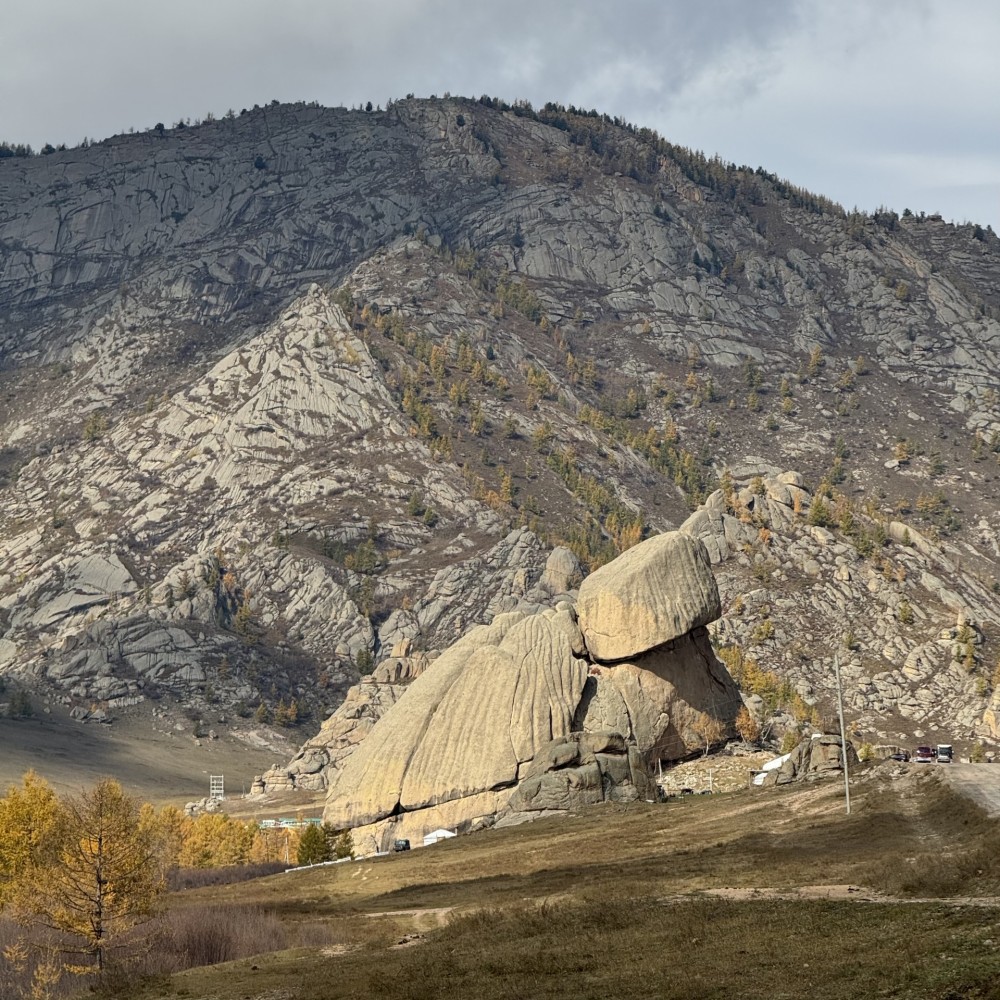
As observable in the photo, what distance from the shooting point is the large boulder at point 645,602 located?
12138cm

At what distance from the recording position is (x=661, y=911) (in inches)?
1986

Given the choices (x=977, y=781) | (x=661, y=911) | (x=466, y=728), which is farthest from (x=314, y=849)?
(x=661, y=911)

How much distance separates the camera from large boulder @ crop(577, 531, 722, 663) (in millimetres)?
121375

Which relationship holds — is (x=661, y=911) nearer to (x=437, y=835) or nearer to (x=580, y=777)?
(x=580, y=777)

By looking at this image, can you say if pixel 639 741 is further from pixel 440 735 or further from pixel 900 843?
Answer: pixel 900 843

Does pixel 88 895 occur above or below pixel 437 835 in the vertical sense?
above

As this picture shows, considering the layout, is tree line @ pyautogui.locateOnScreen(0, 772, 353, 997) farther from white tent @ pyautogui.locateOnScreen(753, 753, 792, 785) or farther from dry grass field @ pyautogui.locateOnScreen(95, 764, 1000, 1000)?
white tent @ pyautogui.locateOnScreen(753, 753, 792, 785)

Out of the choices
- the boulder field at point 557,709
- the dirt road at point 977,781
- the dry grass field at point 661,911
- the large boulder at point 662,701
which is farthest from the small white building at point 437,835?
the dirt road at point 977,781

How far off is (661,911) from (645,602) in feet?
237

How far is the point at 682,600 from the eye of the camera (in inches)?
4830

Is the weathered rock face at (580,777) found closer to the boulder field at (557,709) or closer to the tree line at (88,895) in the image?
the boulder field at (557,709)

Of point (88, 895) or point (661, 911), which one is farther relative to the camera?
point (88, 895)

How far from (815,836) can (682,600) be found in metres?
51.9

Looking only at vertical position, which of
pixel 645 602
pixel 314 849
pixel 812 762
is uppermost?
pixel 645 602
